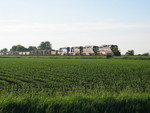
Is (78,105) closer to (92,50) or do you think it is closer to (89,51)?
(92,50)

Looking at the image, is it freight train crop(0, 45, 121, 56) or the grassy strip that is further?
freight train crop(0, 45, 121, 56)

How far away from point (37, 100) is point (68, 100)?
99 centimetres

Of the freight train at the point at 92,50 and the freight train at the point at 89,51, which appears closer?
the freight train at the point at 92,50

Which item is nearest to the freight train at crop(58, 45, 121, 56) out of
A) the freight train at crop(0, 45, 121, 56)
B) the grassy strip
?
the freight train at crop(0, 45, 121, 56)

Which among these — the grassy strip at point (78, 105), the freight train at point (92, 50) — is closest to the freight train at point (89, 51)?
the freight train at point (92, 50)

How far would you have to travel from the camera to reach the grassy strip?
20.6 feet

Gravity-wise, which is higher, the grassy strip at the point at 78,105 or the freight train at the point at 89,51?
the freight train at the point at 89,51

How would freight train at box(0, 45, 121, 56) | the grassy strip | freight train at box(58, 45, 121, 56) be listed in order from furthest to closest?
freight train at box(0, 45, 121, 56) < freight train at box(58, 45, 121, 56) < the grassy strip

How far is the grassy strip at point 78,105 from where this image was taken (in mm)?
6277

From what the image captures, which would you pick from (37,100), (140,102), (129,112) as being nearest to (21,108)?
(37,100)

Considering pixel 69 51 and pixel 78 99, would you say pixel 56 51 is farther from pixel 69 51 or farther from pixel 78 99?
pixel 78 99

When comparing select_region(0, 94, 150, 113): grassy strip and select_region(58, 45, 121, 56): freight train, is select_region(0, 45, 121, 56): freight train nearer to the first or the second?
select_region(58, 45, 121, 56): freight train

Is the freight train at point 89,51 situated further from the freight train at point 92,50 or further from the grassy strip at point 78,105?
the grassy strip at point 78,105

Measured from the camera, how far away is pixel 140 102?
7.30 meters
